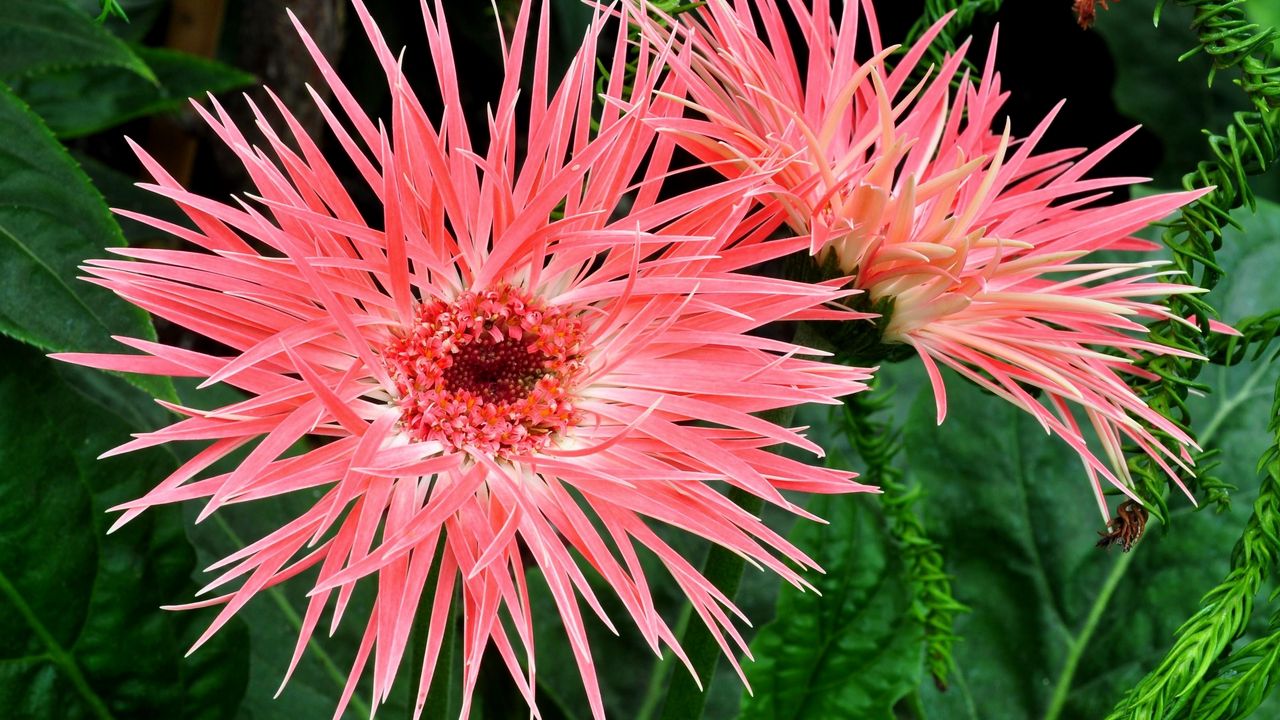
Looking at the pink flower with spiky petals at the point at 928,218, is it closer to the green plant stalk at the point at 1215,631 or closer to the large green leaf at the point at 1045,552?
the green plant stalk at the point at 1215,631

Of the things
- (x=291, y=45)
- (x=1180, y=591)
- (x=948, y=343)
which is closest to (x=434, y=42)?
(x=948, y=343)

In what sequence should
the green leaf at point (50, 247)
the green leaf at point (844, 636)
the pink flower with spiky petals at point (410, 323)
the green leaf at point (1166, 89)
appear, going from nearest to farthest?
the pink flower with spiky petals at point (410, 323)
the green leaf at point (50, 247)
the green leaf at point (844, 636)
the green leaf at point (1166, 89)

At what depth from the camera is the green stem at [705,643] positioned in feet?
1.42

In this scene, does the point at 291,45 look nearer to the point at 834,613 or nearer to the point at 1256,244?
the point at 834,613

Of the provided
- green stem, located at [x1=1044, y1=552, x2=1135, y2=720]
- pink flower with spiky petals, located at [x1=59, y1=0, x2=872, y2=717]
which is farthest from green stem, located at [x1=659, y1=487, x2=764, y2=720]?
green stem, located at [x1=1044, y1=552, x2=1135, y2=720]

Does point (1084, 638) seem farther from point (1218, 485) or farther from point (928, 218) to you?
point (928, 218)

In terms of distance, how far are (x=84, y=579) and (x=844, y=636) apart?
1.21ft

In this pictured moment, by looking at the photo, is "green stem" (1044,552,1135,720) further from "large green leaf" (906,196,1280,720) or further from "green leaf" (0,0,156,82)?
"green leaf" (0,0,156,82)

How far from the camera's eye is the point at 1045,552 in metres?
0.74

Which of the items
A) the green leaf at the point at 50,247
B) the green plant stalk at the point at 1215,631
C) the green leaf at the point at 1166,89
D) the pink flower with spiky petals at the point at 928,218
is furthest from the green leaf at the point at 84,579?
the green leaf at the point at 1166,89

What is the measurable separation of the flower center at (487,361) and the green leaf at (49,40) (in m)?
0.27

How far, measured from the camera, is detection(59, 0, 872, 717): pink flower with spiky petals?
1.09ft

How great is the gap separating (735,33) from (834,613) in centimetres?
31

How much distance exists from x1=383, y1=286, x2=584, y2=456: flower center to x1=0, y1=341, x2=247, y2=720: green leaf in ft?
0.61
